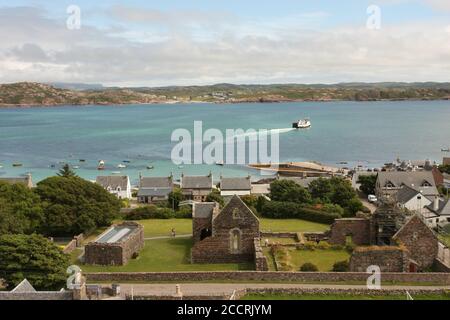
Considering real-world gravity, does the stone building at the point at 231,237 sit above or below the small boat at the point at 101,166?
above

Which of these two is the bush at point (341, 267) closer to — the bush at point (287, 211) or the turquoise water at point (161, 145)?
the bush at point (287, 211)

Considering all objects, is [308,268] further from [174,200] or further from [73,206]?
[174,200]

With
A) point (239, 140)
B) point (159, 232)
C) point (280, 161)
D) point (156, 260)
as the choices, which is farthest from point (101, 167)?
point (156, 260)

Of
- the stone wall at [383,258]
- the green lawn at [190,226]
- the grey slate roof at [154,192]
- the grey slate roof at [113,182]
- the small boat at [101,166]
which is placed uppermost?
the stone wall at [383,258]

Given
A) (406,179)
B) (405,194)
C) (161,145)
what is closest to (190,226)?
(405,194)

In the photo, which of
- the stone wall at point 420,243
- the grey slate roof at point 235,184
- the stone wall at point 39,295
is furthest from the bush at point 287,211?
the stone wall at point 39,295
